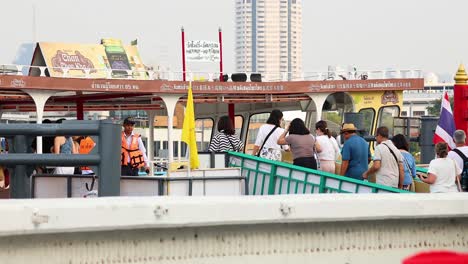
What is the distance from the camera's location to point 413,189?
403 inches

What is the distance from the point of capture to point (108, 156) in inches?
210

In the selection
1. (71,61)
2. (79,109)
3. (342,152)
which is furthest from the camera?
(71,61)

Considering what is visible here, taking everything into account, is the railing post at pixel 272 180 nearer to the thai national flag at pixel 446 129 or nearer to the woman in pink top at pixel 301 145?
the woman in pink top at pixel 301 145

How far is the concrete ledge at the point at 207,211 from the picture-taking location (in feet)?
14.0

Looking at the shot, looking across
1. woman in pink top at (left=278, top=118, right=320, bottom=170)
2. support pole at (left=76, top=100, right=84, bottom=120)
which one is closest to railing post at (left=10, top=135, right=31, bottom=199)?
woman in pink top at (left=278, top=118, right=320, bottom=170)

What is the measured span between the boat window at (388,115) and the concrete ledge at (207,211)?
2247cm

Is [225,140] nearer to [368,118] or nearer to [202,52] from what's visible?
[368,118]

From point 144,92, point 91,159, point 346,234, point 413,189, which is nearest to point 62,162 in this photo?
point 91,159

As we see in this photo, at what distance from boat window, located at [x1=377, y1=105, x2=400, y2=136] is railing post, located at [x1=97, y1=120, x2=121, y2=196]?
22416mm

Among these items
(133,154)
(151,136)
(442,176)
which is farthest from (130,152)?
(151,136)

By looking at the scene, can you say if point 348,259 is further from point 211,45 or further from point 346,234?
point 211,45

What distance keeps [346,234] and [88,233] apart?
1.37m

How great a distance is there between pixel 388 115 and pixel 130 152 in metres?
17.3

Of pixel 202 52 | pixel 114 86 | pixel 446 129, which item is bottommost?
pixel 446 129
